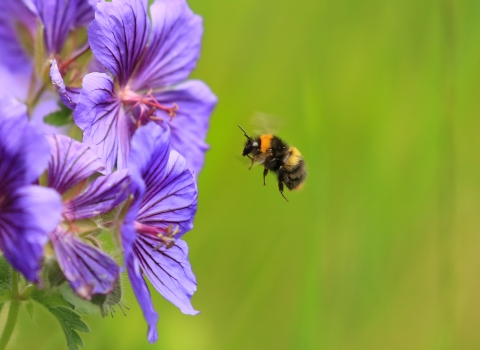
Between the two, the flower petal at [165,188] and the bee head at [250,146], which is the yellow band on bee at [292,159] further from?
the flower petal at [165,188]

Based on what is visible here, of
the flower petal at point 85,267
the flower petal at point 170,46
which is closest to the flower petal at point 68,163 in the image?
the flower petal at point 85,267

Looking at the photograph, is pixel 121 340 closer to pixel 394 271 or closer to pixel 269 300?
pixel 269 300

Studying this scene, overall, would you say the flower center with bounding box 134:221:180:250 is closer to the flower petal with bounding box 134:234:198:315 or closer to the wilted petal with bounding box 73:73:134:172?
the flower petal with bounding box 134:234:198:315

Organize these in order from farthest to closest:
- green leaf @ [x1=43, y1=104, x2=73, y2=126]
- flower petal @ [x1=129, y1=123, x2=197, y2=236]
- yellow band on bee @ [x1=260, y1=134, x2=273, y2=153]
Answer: yellow band on bee @ [x1=260, y1=134, x2=273, y2=153], green leaf @ [x1=43, y1=104, x2=73, y2=126], flower petal @ [x1=129, y1=123, x2=197, y2=236]

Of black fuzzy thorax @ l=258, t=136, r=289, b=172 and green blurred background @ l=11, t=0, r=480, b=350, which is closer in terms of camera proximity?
black fuzzy thorax @ l=258, t=136, r=289, b=172

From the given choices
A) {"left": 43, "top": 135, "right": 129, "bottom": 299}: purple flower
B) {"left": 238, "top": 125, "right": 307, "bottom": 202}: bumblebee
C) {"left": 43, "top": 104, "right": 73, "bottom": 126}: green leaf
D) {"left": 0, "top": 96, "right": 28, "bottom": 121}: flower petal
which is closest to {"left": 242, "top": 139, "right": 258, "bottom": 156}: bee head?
{"left": 238, "top": 125, "right": 307, "bottom": 202}: bumblebee

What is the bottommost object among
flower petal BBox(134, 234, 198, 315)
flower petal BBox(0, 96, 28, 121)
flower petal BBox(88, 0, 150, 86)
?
flower petal BBox(134, 234, 198, 315)
